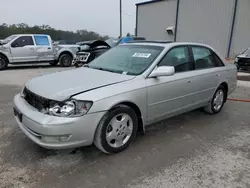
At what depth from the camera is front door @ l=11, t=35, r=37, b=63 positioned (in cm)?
1067

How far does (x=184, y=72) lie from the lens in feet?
12.0

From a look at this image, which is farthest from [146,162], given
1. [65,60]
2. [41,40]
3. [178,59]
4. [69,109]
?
[65,60]

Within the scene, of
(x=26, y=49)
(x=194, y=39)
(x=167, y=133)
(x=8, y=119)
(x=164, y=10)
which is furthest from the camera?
(x=164, y=10)

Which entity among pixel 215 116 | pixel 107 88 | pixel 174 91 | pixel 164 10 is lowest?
pixel 215 116

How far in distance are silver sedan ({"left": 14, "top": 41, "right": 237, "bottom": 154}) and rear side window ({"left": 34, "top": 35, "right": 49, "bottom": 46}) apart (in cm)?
877

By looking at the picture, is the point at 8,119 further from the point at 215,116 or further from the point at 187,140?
the point at 215,116

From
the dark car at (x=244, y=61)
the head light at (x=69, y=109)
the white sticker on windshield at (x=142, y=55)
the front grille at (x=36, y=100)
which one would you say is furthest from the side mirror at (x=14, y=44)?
the dark car at (x=244, y=61)

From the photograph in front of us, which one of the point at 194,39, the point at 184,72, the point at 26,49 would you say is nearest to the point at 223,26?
the point at 194,39

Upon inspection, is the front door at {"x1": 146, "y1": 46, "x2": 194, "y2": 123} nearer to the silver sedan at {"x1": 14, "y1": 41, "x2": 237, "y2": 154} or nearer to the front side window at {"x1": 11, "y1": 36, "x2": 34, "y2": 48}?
the silver sedan at {"x1": 14, "y1": 41, "x2": 237, "y2": 154}

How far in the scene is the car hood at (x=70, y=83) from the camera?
101 inches

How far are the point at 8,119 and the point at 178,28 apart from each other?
64.5ft

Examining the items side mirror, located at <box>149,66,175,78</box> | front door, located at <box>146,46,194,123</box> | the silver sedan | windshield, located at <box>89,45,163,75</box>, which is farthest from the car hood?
front door, located at <box>146,46,194,123</box>

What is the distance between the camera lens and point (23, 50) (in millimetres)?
10852

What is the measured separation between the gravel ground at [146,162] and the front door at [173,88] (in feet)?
1.48
